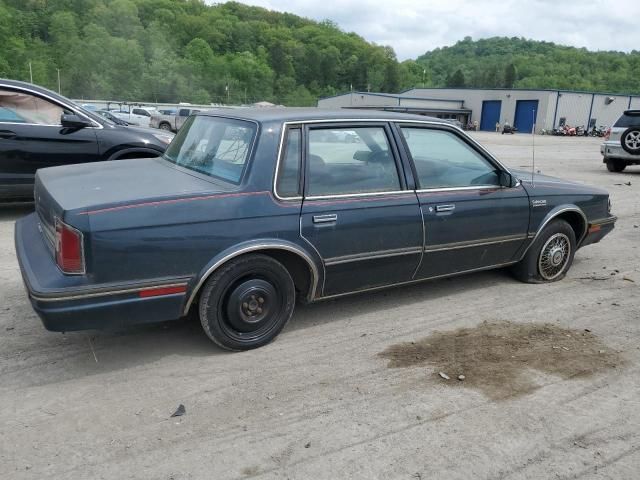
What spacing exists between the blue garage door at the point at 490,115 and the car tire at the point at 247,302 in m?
66.3

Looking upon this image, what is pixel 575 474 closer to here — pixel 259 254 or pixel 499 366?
pixel 499 366

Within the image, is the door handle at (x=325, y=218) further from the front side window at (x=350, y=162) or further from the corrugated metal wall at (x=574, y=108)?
the corrugated metal wall at (x=574, y=108)

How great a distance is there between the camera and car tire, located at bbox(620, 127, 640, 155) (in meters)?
13.5

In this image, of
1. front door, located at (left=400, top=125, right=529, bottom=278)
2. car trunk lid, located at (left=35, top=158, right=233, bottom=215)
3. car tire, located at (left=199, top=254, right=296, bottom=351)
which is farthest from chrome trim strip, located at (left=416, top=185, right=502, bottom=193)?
car trunk lid, located at (left=35, top=158, right=233, bottom=215)

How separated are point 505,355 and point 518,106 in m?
63.7

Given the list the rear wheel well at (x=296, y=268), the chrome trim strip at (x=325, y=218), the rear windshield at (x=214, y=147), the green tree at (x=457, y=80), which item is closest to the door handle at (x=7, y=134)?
the rear windshield at (x=214, y=147)

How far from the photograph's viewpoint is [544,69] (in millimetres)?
125688

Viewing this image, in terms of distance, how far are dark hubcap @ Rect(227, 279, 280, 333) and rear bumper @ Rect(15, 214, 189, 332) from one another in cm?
35

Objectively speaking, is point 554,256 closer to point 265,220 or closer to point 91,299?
point 265,220

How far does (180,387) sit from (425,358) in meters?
1.61

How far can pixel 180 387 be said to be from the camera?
130 inches

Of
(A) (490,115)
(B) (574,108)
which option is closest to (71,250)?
(B) (574,108)

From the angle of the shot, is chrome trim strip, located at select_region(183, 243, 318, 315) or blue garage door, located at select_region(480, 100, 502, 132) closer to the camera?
chrome trim strip, located at select_region(183, 243, 318, 315)

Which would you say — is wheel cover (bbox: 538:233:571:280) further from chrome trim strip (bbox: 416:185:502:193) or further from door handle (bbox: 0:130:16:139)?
door handle (bbox: 0:130:16:139)
